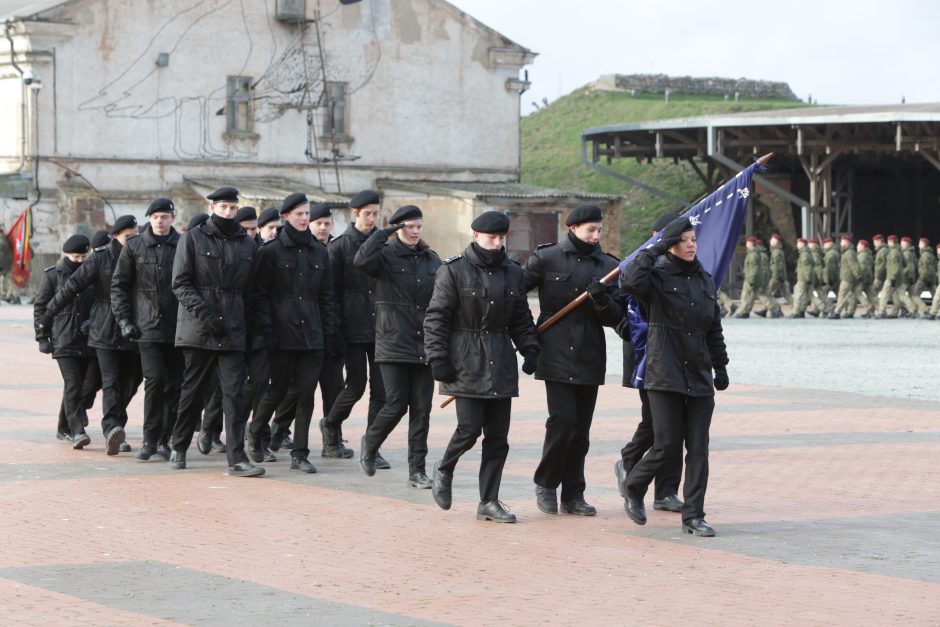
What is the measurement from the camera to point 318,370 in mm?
13188

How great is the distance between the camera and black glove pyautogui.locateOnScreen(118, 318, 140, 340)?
1319 cm

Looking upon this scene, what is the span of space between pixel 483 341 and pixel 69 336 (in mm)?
5116

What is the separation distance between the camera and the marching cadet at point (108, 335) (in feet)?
45.9

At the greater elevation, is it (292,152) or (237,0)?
(237,0)

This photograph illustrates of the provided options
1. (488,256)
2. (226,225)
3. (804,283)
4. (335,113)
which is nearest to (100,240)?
(226,225)

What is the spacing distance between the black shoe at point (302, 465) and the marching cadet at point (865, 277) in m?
23.6

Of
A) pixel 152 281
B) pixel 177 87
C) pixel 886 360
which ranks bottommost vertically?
pixel 886 360

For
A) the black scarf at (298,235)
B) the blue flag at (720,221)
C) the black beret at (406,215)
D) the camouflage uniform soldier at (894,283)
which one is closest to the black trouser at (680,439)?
the blue flag at (720,221)

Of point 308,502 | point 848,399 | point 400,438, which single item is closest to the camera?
point 308,502

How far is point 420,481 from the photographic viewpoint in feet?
39.5

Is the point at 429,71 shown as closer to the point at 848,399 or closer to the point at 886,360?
the point at 886,360

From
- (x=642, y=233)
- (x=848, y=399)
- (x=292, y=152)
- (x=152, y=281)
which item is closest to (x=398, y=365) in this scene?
(x=152, y=281)

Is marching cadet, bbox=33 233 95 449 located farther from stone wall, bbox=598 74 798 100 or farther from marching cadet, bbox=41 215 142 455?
stone wall, bbox=598 74 798 100

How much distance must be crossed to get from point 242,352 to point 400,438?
2813 millimetres
